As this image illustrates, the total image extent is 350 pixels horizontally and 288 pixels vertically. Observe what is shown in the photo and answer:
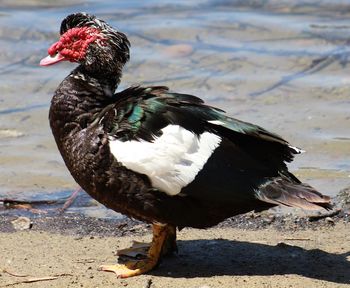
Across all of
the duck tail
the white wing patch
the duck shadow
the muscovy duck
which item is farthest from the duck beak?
the duck tail

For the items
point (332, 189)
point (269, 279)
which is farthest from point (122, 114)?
point (332, 189)

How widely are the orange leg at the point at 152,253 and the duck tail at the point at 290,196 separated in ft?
2.14

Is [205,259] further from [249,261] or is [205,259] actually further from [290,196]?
[290,196]

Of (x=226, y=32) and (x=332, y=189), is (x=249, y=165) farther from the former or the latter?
(x=226, y=32)

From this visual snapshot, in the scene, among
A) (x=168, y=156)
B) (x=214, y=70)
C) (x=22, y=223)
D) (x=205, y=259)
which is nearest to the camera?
(x=168, y=156)

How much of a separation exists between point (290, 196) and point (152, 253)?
876 millimetres

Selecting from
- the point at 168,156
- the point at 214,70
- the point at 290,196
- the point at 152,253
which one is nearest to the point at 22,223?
the point at 152,253

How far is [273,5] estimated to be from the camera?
10.9 meters

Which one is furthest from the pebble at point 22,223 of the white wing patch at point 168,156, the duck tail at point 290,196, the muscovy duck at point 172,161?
the duck tail at point 290,196

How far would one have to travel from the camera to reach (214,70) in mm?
8953

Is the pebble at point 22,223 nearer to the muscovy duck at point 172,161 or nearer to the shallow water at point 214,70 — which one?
the shallow water at point 214,70

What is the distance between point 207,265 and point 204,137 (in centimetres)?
81

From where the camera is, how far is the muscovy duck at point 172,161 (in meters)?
4.78

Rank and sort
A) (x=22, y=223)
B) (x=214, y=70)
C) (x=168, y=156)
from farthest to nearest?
(x=214, y=70) < (x=22, y=223) < (x=168, y=156)
